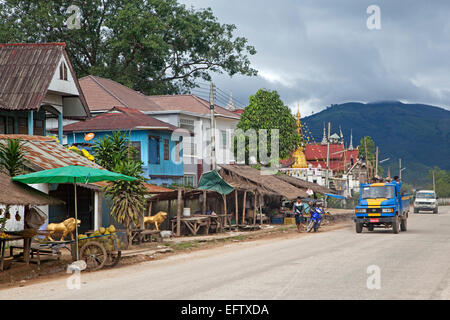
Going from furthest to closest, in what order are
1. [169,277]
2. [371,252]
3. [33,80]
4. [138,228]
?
1. [33,80]
2. [138,228]
3. [371,252]
4. [169,277]

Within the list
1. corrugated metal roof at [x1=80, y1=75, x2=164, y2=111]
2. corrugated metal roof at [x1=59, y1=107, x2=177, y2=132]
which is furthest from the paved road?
corrugated metal roof at [x1=80, y1=75, x2=164, y2=111]

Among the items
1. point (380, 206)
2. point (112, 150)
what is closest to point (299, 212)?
point (380, 206)


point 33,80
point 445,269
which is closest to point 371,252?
point 445,269

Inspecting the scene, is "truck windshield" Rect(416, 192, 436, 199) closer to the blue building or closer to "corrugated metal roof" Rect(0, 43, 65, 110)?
the blue building

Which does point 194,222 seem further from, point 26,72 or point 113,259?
point 113,259

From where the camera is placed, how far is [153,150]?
36938 mm

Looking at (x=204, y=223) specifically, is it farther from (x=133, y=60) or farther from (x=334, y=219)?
(x=133, y=60)

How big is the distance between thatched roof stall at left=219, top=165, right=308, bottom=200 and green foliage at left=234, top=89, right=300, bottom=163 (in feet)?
33.2

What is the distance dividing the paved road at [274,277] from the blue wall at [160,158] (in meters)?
16.1

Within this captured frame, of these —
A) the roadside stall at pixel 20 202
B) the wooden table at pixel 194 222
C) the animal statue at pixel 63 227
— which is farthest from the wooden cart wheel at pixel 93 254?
the wooden table at pixel 194 222

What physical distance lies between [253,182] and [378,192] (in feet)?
25.6

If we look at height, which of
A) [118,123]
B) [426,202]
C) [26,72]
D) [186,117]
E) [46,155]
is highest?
[26,72]

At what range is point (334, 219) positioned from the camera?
45906 millimetres

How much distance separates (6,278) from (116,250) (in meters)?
3.41
